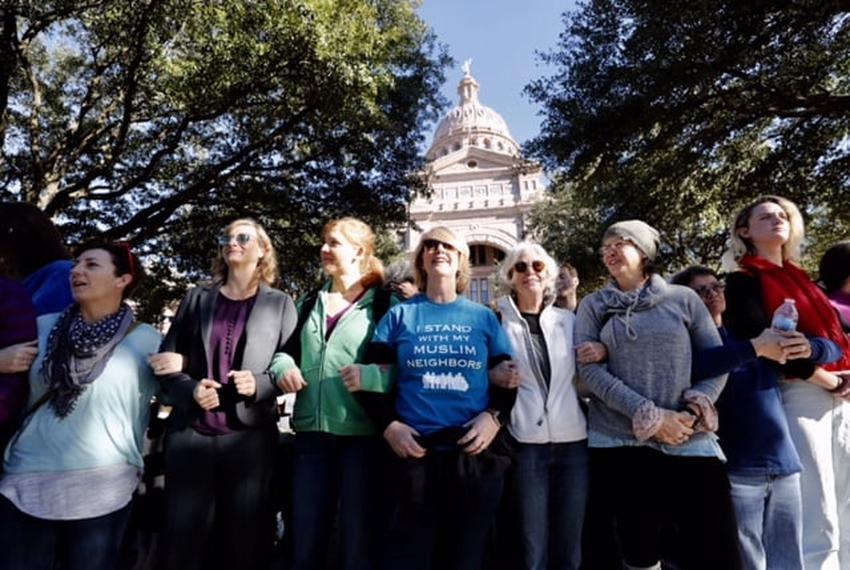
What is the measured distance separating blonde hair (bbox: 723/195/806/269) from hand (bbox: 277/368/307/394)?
247cm

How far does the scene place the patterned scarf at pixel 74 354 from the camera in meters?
2.18

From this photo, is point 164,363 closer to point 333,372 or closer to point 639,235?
point 333,372

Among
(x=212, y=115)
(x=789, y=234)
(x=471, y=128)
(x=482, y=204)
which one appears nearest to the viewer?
(x=789, y=234)

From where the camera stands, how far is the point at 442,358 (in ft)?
7.76

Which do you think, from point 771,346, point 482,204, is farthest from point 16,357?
point 482,204

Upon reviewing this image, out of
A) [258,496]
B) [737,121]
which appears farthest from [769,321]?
[737,121]

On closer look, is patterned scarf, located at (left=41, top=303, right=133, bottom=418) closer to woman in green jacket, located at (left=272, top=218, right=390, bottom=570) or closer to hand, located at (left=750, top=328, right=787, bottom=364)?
woman in green jacket, located at (left=272, top=218, right=390, bottom=570)

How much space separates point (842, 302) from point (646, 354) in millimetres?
1402

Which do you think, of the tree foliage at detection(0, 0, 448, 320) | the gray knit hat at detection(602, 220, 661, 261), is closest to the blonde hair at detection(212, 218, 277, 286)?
the gray knit hat at detection(602, 220, 661, 261)

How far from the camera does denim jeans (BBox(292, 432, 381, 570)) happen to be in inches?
94.3

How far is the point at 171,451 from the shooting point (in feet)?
7.57

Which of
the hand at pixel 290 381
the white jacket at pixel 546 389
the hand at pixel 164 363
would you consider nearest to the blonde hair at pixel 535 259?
the white jacket at pixel 546 389

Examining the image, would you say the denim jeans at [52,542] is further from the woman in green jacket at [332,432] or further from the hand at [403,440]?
the hand at [403,440]

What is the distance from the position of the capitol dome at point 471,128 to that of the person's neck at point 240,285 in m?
65.2
